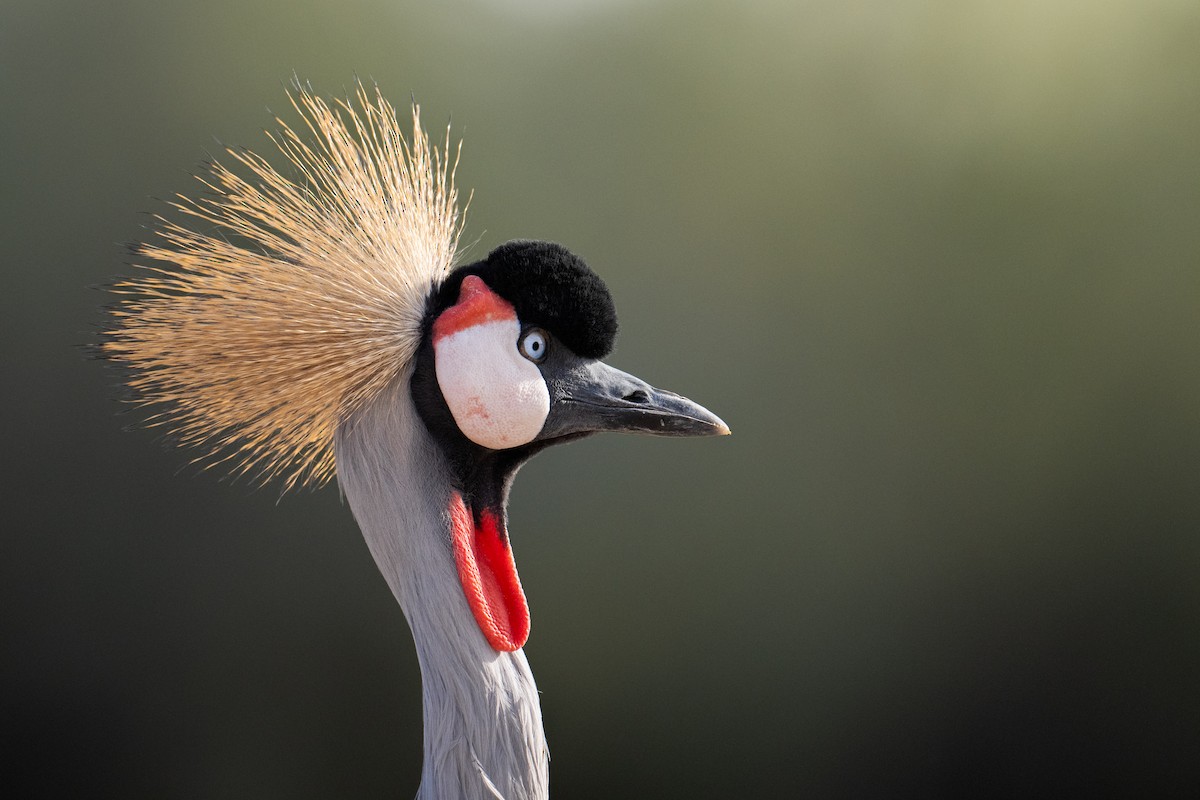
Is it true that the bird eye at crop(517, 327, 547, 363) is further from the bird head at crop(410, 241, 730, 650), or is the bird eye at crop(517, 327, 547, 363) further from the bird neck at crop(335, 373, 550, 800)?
the bird neck at crop(335, 373, 550, 800)

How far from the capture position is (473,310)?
34.0 inches

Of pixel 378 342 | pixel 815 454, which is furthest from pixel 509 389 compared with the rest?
pixel 815 454

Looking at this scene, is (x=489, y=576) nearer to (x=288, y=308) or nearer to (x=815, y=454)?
(x=288, y=308)

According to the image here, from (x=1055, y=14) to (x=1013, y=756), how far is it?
1.61 meters

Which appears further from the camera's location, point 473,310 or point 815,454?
point 815,454

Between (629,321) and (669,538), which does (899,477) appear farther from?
(629,321)

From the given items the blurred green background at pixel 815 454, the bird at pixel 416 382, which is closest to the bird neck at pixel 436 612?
the bird at pixel 416 382

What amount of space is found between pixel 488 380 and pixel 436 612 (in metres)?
0.22

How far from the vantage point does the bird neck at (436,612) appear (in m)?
0.87

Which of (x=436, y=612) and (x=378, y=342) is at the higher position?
(x=378, y=342)

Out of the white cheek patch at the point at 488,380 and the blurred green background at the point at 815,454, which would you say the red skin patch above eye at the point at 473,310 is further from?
the blurred green background at the point at 815,454

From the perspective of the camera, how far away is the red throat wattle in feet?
2.87

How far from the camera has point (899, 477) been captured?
204 cm

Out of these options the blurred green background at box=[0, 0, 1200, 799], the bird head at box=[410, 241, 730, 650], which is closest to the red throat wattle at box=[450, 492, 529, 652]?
the bird head at box=[410, 241, 730, 650]
